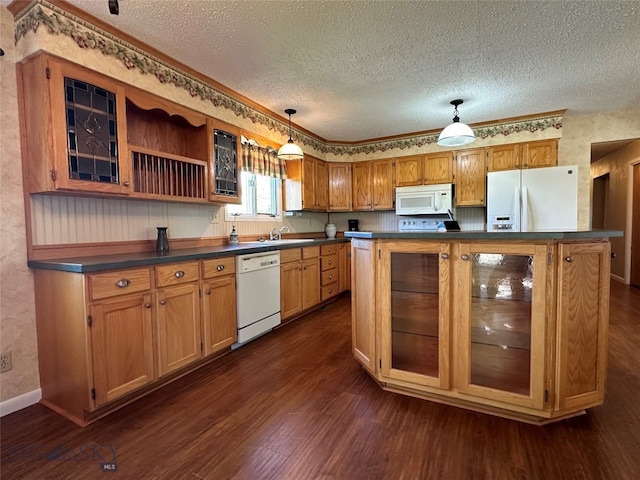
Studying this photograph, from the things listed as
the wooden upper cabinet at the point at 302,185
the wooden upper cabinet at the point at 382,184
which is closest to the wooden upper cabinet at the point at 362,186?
the wooden upper cabinet at the point at 382,184

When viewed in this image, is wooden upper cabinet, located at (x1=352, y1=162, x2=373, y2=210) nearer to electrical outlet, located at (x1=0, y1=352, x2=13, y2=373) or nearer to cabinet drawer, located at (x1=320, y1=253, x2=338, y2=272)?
cabinet drawer, located at (x1=320, y1=253, x2=338, y2=272)

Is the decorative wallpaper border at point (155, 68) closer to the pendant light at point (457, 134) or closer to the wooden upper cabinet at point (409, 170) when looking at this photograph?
the wooden upper cabinet at point (409, 170)

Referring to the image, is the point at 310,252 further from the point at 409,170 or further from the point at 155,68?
the point at 155,68

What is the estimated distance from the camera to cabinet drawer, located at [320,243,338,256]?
422 cm

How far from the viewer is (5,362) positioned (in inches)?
74.9

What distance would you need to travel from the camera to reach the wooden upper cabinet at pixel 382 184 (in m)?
5.11

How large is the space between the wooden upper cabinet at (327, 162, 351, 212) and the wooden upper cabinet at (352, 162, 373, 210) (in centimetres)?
11

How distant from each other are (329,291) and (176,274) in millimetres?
2547

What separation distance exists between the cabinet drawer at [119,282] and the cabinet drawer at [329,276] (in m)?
2.53

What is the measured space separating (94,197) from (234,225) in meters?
1.54

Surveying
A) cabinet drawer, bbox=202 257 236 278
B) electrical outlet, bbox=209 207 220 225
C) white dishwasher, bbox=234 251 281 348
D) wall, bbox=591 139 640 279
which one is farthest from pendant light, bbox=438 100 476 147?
wall, bbox=591 139 640 279

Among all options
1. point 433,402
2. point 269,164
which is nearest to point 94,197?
point 269,164

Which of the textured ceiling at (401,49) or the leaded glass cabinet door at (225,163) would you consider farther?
the leaded glass cabinet door at (225,163)

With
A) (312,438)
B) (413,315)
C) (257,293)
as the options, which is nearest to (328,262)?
(257,293)
